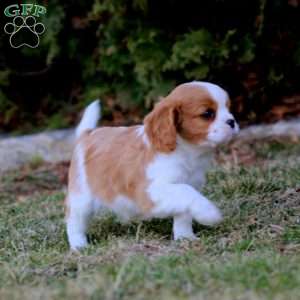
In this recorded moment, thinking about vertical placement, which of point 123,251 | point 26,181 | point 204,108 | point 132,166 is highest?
point 204,108

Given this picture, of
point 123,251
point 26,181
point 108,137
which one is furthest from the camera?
point 26,181

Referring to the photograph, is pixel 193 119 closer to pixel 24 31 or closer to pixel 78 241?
pixel 78 241

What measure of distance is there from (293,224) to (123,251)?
120 centimetres

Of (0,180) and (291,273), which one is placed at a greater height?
(291,273)

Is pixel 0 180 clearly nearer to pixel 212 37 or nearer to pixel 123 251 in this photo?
pixel 212 37

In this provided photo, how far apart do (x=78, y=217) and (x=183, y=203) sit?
0.98 m

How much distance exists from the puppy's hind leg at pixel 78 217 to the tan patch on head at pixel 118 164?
0.11 metres

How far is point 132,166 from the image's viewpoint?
5.12 metres

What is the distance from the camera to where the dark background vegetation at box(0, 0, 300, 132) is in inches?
358

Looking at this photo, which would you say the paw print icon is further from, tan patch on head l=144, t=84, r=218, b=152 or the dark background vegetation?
tan patch on head l=144, t=84, r=218, b=152

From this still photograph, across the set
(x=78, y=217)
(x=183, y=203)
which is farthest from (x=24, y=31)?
(x=183, y=203)

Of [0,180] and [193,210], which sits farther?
[0,180]

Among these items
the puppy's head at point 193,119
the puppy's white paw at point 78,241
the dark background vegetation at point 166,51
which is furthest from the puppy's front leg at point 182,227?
the dark background vegetation at point 166,51

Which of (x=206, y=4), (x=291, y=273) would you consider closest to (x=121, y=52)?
(x=206, y=4)
